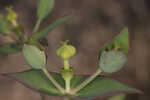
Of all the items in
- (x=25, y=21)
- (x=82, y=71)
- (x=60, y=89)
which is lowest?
(x=82, y=71)

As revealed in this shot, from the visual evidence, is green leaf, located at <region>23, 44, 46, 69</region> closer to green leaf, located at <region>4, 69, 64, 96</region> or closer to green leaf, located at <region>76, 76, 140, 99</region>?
green leaf, located at <region>4, 69, 64, 96</region>

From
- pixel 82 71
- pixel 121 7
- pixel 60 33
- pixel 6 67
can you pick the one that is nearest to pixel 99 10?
pixel 121 7

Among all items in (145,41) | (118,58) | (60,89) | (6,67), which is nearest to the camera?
(118,58)

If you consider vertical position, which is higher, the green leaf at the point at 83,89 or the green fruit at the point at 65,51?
the green fruit at the point at 65,51

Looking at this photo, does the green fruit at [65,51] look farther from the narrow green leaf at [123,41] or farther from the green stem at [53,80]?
the narrow green leaf at [123,41]

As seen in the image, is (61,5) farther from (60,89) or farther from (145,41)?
(60,89)

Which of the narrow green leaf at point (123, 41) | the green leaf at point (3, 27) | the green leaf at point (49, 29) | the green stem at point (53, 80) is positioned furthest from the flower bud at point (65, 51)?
the green leaf at point (3, 27)
